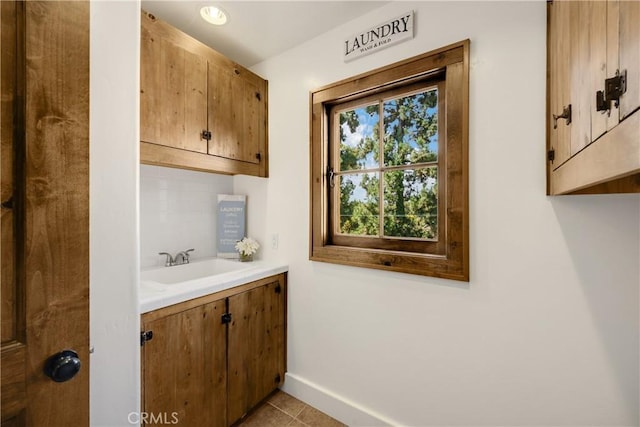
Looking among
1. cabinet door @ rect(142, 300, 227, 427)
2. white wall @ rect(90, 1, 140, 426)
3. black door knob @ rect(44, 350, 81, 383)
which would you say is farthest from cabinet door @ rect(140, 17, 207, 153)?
black door knob @ rect(44, 350, 81, 383)

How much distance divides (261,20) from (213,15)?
0.28 meters

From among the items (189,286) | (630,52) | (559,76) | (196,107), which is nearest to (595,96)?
(630,52)

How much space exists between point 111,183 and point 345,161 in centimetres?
128

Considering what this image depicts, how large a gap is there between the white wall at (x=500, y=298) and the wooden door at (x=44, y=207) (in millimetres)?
1286

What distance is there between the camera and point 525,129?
117 centimetres

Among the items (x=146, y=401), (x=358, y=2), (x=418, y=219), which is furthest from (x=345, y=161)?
(x=146, y=401)

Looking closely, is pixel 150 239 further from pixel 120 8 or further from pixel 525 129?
pixel 525 129

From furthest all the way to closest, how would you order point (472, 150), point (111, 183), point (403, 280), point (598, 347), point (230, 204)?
point (230, 204) < point (403, 280) < point (472, 150) < point (598, 347) < point (111, 183)

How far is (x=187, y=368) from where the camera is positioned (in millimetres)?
1319

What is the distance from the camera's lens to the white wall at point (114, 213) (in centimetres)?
78

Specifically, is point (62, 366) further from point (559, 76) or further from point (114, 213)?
point (559, 76)

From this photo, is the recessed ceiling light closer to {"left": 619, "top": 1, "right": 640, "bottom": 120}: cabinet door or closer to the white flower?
the white flower

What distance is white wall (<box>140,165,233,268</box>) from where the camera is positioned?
1.78 meters

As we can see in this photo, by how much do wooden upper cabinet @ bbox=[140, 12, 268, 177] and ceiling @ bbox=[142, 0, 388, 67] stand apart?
0.59 feet
